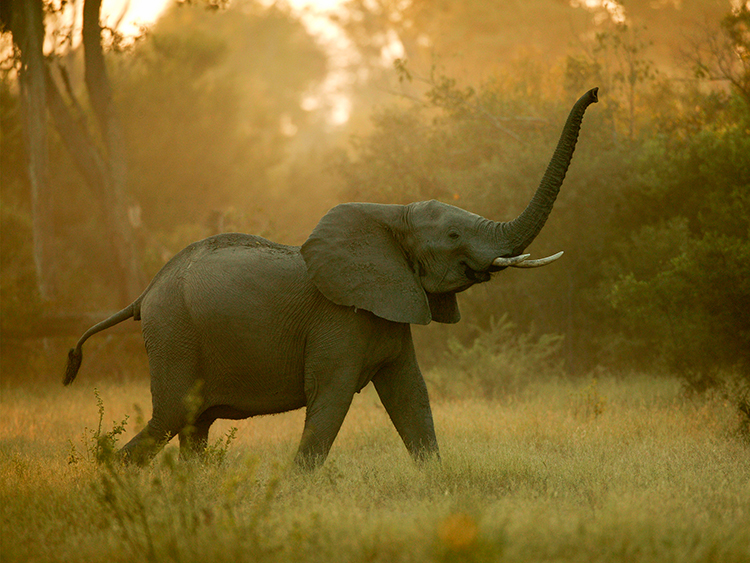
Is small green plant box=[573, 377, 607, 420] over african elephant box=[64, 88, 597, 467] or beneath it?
beneath

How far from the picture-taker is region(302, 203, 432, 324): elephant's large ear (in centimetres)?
646

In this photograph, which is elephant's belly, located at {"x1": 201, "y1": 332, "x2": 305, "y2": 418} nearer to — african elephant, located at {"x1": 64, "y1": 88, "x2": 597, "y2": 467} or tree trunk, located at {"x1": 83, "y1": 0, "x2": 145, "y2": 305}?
african elephant, located at {"x1": 64, "y1": 88, "x2": 597, "y2": 467}

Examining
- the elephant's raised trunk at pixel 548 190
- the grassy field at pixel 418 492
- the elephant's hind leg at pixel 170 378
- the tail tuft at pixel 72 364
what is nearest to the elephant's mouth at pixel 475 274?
the elephant's raised trunk at pixel 548 190

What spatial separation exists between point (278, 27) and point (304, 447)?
48.4 metres

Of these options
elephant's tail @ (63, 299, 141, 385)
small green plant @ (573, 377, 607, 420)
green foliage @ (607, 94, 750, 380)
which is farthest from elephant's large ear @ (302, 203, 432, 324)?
green foliage @ (607, 94, 750, 380)

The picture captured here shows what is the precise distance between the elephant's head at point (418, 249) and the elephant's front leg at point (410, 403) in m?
0.53

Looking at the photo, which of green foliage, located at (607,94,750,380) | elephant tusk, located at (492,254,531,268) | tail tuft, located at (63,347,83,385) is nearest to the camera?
elephant tusk, located at (492,254,531,268)

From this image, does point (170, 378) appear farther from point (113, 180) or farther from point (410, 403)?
point (113, 180)

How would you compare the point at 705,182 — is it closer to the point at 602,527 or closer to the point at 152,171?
the point at 602,527

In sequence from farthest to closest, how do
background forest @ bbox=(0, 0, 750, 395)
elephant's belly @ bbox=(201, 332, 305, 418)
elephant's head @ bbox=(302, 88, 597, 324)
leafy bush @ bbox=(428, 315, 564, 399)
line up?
leafy bush @ bbox=(428, 315, 564, 399) < background forest @ bbox=(0, 0, 750, 395) < elephant's belly @ bbox=(201, 332, 305, 418) < elephant's head @ bbox=(302, 88, 597, 324)

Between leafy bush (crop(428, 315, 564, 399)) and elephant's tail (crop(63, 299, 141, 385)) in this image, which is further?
leafy bush (crop(428, 315, 564, 399))

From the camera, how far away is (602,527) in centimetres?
460

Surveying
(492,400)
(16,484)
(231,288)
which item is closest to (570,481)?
(231,288)

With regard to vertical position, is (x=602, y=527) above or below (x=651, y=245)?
below
